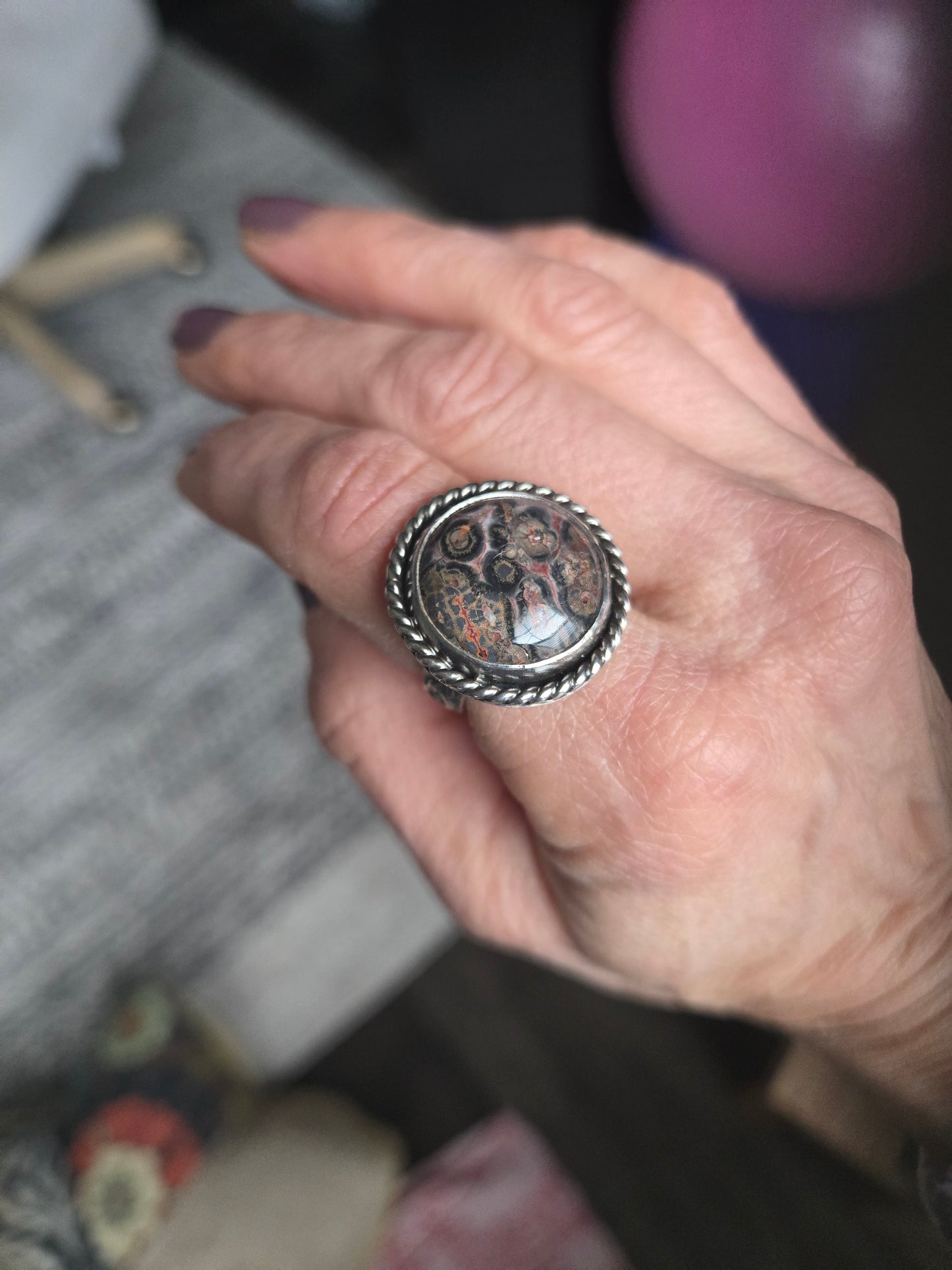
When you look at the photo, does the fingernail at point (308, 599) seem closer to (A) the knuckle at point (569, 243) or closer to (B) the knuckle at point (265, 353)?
(B) the knuckle at point (265, 353)

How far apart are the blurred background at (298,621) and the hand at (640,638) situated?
0.46 feet

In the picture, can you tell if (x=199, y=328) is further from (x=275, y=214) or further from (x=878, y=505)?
(x=878, y=505)

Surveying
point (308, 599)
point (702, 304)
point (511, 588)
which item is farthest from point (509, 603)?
point (702, 304)

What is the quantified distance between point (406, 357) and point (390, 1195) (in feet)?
2.94

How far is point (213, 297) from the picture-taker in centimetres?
131

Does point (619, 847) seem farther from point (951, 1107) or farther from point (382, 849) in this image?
point (382, 849)

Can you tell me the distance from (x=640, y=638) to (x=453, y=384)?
22 cm

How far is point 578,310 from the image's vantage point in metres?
0.65

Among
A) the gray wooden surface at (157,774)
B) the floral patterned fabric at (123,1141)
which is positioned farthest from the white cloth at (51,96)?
the floral patterned fabric at (123,1141)

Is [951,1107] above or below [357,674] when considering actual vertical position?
below

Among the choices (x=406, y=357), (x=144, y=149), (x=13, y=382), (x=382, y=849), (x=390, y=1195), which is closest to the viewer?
(x=406, y=357)

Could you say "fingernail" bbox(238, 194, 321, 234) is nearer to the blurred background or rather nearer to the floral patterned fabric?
the blurred background

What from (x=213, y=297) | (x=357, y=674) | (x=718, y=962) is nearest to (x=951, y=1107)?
(x=718, y=962)

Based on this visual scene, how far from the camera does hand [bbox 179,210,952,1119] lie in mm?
517
